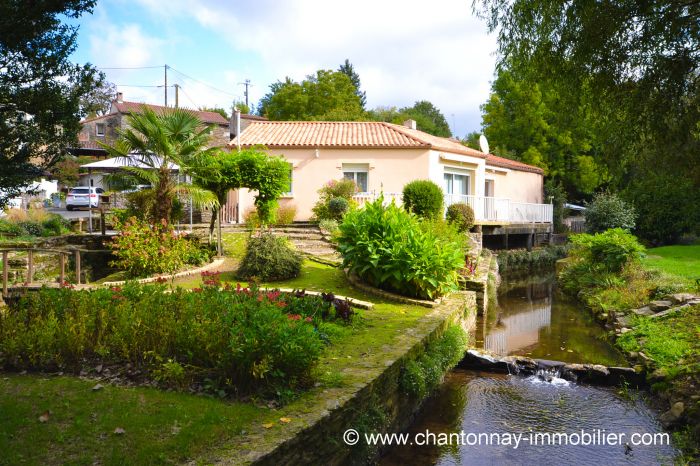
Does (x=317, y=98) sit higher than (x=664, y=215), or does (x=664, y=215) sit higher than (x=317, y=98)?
(x=317, y=98)

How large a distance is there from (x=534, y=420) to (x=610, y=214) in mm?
21079

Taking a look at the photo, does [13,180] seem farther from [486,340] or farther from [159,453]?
[486,340]

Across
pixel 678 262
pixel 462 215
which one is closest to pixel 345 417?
pixel 462 215

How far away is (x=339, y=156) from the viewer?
21000mm

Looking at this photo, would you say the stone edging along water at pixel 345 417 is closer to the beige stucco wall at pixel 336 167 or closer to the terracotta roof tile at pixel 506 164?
A: the beige stucco wall at pixel 336 167

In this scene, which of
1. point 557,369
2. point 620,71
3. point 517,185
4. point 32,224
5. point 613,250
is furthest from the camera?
point 517,185

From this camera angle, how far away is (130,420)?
4008 mm

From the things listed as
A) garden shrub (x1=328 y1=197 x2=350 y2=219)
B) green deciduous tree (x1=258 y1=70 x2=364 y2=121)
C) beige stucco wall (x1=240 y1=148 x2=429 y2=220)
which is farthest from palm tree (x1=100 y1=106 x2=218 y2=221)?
green deciduous tree (x1=258 y1=70 x2=364 y2=121)

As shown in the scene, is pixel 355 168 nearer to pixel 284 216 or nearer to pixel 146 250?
pixel 284 216

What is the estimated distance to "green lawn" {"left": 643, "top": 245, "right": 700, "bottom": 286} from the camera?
538 inches

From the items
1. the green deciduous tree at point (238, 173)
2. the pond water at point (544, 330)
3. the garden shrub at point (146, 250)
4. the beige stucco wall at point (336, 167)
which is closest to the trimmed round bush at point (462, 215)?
the beige stucco wall at point (336, 167)

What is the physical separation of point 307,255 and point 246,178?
8.36ft

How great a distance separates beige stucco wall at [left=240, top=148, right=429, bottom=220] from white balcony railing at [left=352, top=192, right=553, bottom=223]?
145 cm

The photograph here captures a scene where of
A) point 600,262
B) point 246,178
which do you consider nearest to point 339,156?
point 246,178
